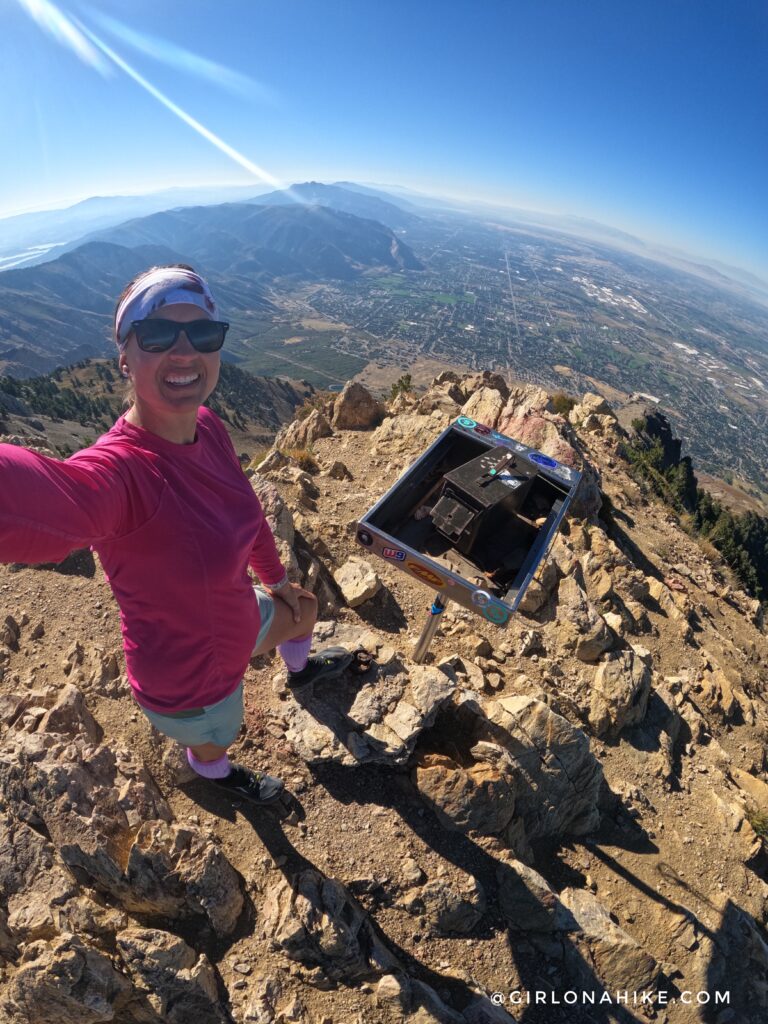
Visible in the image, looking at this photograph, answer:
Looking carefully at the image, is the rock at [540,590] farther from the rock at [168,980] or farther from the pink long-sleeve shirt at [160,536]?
the rock at [168,980]

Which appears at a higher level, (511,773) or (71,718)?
(71,718)

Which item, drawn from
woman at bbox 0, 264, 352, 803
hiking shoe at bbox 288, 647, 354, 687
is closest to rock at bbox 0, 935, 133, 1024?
woman at bbox 0, 264, 352, 803

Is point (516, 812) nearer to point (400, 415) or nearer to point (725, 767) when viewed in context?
point (725, 767)

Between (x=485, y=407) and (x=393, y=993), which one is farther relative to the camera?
(x=485, y=407)

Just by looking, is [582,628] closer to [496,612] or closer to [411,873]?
[411,873]

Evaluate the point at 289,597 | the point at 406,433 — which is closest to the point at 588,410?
the point at 406,433

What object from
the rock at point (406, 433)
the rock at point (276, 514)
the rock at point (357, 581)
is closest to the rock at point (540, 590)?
the rock at point (357, 581)
